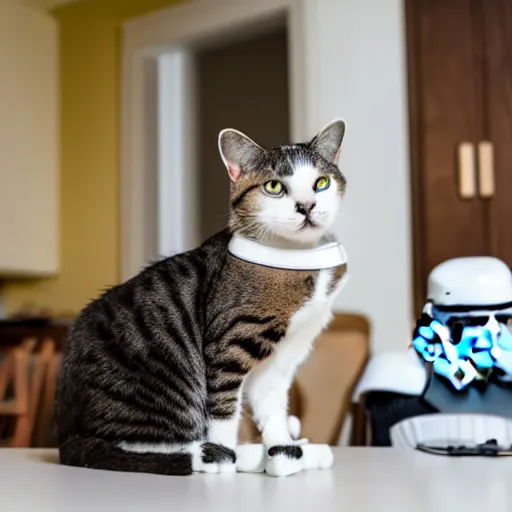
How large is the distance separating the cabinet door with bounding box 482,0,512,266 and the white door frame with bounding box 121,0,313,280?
2.75 feet

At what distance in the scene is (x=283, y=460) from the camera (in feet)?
2.50

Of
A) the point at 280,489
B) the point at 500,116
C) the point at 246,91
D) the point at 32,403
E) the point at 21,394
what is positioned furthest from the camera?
the point at 246,91

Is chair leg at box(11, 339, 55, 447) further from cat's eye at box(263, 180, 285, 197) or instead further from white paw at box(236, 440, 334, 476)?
cat's eye at box(263, 180, 285, 197)

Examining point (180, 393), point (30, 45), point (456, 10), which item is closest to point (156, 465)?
point (180, 393)

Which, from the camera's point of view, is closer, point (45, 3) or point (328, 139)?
point (328, 139)

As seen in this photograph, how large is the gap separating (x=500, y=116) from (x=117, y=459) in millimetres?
1787

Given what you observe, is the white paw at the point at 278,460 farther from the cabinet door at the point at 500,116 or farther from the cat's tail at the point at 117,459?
the cabinet door at the point at 500,116

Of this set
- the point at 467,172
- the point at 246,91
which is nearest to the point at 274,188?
the point at 467,172

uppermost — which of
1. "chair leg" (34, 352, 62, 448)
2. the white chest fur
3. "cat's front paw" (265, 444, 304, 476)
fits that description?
the white chest fur

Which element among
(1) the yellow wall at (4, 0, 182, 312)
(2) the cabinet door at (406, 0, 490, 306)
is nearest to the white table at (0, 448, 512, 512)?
(2) the cabinet door at (406, 0, 490, 306)

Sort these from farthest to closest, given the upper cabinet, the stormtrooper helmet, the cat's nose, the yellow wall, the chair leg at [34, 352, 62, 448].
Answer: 1. the yellow wall
2. the upper cabinet
3. the chair leg at [34, 352, 62, 448]
4. the stormtrooper helmet
5. the cat's nose

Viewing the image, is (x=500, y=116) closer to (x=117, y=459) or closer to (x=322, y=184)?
(x=322, y=184)

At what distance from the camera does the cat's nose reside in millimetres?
738

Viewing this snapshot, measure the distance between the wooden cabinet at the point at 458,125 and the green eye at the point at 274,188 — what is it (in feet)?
5.23
